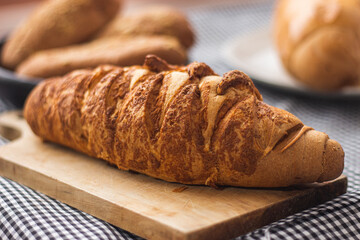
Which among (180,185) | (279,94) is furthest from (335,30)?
(180,185)

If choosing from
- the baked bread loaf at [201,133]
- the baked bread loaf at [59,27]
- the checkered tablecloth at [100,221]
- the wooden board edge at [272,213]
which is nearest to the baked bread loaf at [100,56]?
the baked bread loaf at [59,27]

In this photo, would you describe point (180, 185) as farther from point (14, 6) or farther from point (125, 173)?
point (14, 6)

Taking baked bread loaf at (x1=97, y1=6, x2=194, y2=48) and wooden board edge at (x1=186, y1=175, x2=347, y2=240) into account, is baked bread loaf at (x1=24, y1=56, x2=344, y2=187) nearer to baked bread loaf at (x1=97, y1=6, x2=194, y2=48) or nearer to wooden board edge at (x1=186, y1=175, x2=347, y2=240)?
wooden board edge at (x1=186, y1=175, x2=347, y2=240)

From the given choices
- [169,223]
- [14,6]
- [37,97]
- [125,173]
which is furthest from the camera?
[14,6]

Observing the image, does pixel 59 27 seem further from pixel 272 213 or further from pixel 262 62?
pixel 272 213

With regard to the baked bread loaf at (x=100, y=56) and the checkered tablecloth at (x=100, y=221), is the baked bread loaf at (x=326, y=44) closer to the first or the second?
the checkered tablecloth at (x=100, y=221)

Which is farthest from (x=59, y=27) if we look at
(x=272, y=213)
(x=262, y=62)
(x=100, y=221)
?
(x=272, y=213)

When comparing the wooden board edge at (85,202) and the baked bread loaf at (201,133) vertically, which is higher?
the baked bread loaf at (201,133)
